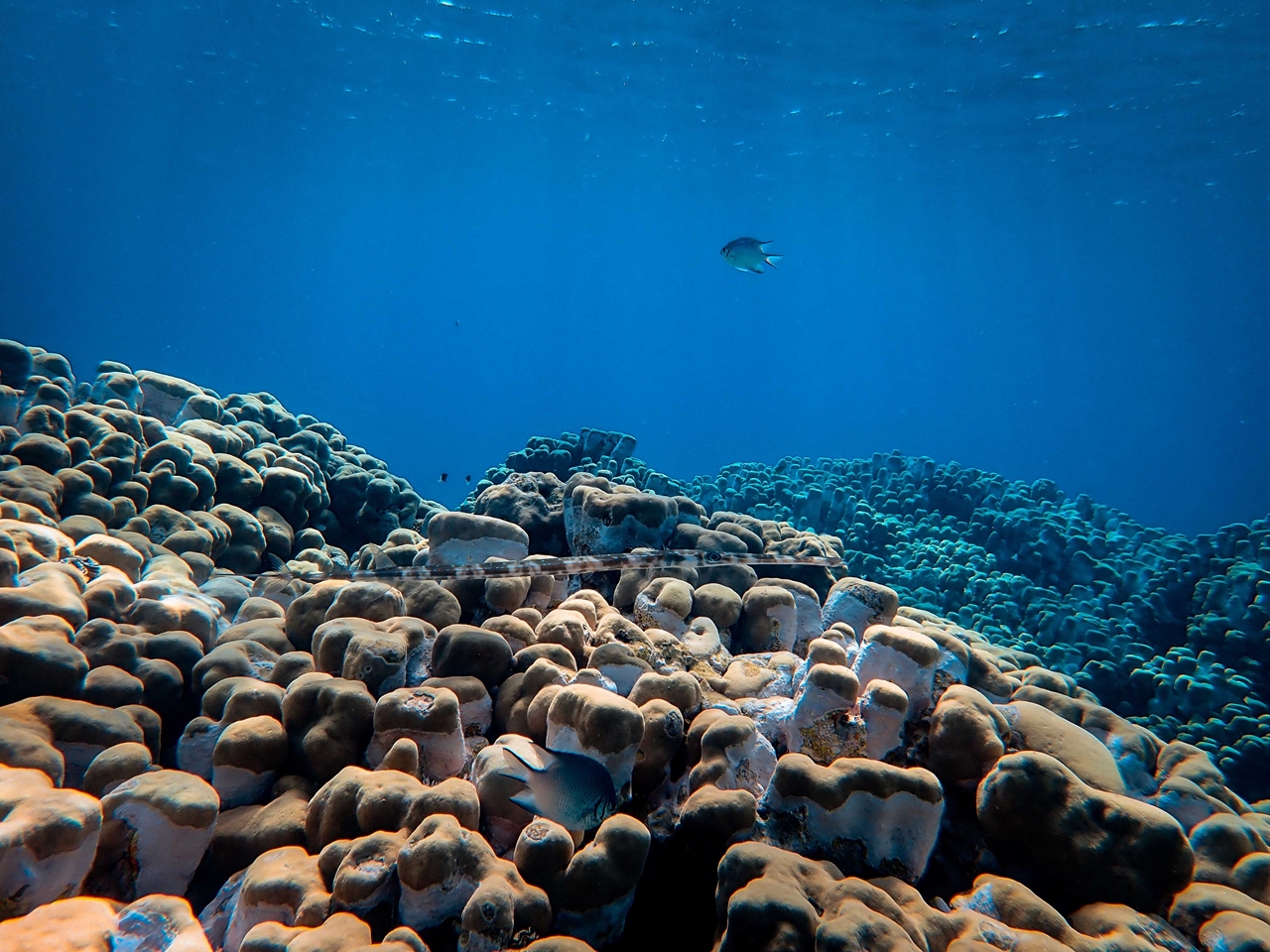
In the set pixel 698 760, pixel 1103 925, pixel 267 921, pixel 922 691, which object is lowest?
pixel 267 921

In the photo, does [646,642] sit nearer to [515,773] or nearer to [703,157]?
[515,773]

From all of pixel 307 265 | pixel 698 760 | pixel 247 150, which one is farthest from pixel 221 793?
pixel 307 265

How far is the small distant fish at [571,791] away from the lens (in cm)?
199

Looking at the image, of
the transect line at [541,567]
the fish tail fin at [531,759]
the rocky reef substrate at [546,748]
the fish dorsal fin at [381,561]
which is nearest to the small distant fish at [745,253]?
the rocky reef substrate at [546,748]

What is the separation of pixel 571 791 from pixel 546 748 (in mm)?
525

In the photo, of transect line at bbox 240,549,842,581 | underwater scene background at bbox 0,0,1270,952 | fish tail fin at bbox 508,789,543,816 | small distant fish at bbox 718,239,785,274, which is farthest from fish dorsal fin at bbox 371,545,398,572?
small distant fish at bbox 718,239,785,274

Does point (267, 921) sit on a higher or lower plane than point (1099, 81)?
lower

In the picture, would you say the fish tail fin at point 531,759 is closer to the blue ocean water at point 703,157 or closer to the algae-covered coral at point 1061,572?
the algae-covered coral at point 1061,572

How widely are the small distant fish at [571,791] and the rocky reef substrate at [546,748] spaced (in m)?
0.09

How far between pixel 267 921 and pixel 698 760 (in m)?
1.56

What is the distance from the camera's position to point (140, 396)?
290 inches

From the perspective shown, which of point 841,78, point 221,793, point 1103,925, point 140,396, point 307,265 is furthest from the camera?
point 307,265

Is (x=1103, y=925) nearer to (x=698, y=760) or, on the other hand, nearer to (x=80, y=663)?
(x=698, y=760)

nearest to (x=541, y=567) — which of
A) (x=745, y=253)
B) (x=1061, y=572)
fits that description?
(x=745, y=253)
